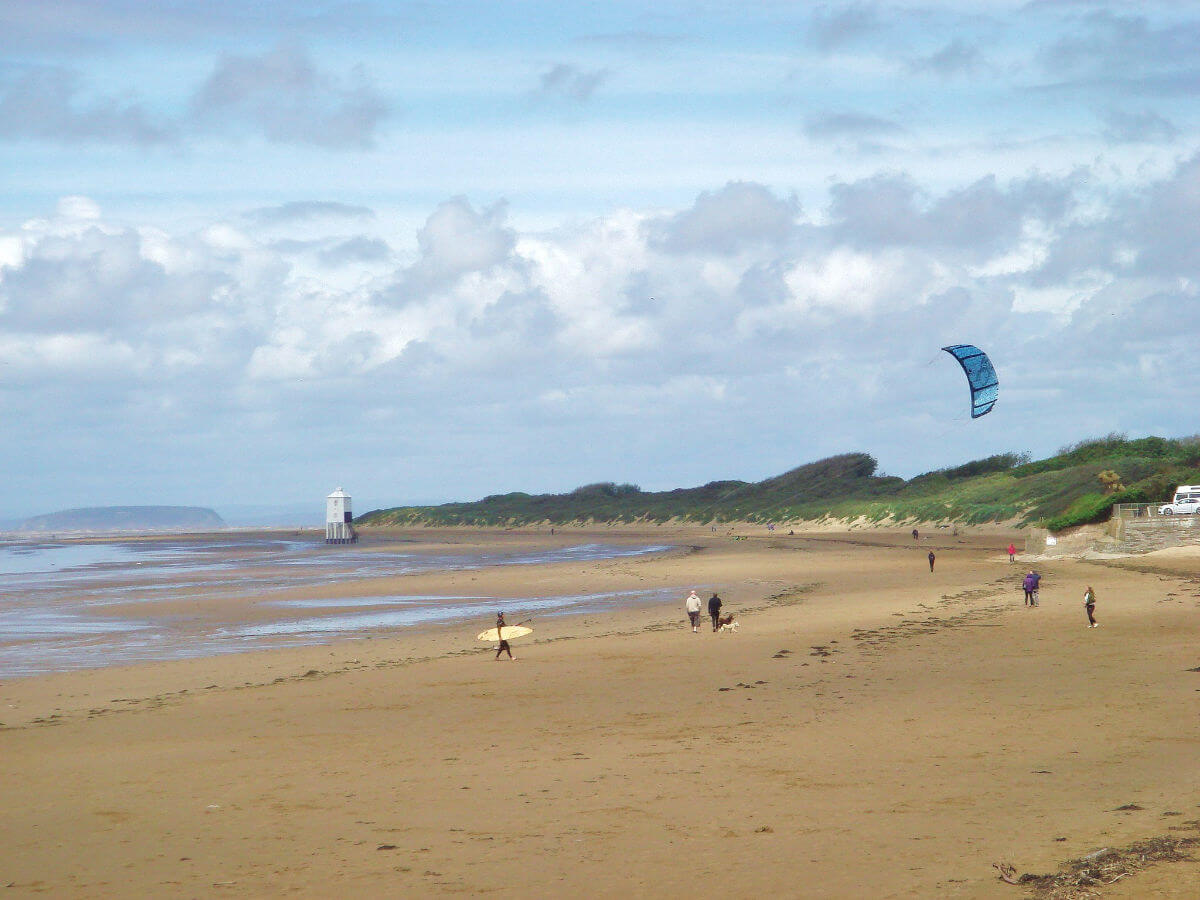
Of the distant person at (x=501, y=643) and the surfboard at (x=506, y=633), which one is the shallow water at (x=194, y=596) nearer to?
the surfboard at (x=506, y=633)

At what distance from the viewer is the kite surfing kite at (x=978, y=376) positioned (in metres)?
52.6

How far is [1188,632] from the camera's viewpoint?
64.1 feet

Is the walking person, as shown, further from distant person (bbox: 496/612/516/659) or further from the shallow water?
distant person (bbox: 496/612/516/659)

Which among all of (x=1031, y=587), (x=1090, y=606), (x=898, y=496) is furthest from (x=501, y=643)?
(x=898, y=496)

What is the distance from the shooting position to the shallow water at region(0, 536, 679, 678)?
2369 centimetres

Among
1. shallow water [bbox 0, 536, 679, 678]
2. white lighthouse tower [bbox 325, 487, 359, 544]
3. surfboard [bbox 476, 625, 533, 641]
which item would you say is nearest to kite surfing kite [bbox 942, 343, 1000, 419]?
shallow water [bbox 0, 536, 679, 678]

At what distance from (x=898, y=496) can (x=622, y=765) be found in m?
84.8

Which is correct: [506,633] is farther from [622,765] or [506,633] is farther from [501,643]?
[622,765]

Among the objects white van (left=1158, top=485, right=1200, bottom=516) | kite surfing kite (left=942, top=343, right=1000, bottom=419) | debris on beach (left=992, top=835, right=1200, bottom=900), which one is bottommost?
debris on beach (left=992, top=835, right=1200, bottom=900)

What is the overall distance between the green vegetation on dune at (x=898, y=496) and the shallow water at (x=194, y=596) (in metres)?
24.3

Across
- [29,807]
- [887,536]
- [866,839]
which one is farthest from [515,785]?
[887,536]

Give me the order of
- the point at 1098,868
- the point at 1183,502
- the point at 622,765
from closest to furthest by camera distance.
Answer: the point at 1098,868, the point at 622,765, the point at 1183,502

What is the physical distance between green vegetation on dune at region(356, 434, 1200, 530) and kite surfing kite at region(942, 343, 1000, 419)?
6085mm

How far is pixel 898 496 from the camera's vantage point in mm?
92625
